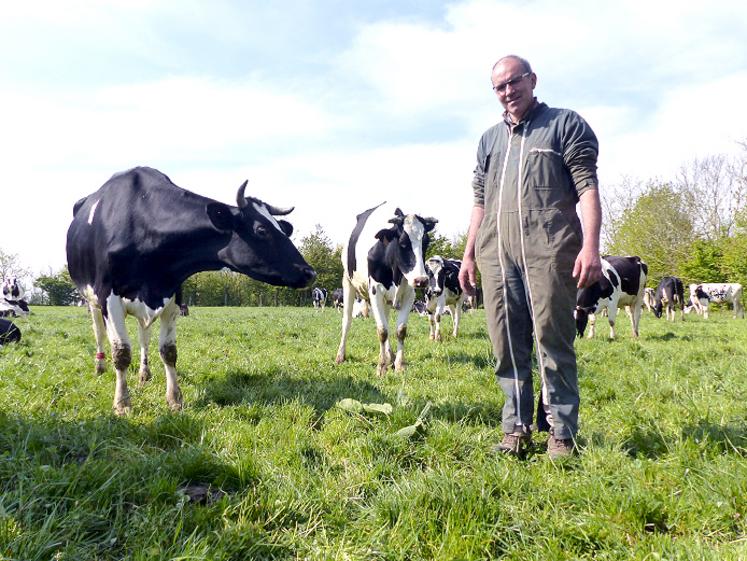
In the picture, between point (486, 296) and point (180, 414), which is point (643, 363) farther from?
point (180, 414)

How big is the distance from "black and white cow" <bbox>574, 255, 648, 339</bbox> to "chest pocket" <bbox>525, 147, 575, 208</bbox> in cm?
934

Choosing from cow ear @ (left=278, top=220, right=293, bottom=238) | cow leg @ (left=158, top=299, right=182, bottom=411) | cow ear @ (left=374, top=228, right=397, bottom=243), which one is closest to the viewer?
cow leg @ (left=158, top=299, right=182, bottom=411)

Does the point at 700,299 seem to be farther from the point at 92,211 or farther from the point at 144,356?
the point at 92,211

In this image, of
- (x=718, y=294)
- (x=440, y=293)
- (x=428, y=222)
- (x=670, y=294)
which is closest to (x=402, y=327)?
(x=428, y=222)

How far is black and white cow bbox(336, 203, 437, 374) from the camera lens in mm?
6895

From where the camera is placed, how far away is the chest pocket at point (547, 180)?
3254mm

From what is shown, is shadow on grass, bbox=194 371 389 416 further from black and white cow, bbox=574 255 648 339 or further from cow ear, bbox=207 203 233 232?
black and white cow, bbox=574 255 648 339

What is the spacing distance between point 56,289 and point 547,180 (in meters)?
73.6

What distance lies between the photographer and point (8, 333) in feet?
30.0

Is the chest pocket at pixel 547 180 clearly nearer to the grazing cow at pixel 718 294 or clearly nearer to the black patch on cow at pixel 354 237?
the black patch on cow at pixel 354 237

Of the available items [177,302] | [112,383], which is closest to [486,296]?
[177,302]

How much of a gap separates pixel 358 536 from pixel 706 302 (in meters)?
29.8

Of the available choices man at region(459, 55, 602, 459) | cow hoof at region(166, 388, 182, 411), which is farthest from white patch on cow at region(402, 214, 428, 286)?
cow hoof at region(166, 388, 182, 411)

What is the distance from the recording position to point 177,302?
559cm
